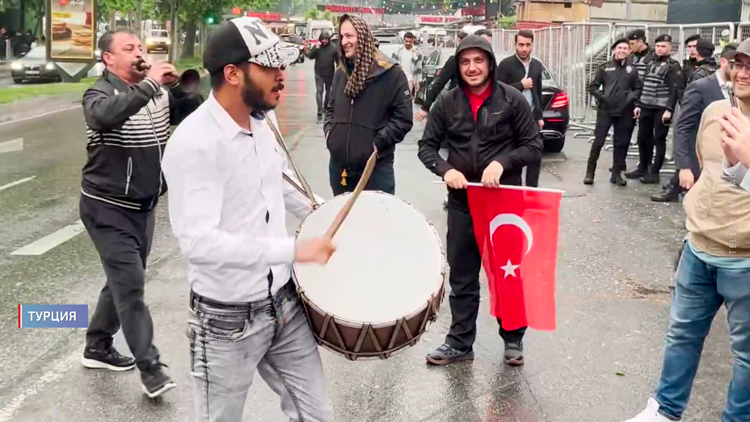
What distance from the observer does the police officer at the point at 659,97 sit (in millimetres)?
10820

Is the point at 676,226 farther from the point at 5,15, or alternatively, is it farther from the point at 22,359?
the point at 5,15

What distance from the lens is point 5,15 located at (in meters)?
53.0

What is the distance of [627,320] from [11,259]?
5.06 metres

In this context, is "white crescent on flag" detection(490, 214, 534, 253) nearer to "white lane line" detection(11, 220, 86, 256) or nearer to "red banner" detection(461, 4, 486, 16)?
"white lane line" detection(11, 220, 86, 256)

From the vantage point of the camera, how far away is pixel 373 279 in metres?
3.42

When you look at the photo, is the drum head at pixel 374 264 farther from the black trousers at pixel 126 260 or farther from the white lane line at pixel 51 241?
the white lane line at pixel 51 241

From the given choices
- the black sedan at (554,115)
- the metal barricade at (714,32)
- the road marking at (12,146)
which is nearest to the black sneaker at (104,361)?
the black sedan at (554,115)

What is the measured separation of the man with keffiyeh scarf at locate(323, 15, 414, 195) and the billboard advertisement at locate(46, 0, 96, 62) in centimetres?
2167

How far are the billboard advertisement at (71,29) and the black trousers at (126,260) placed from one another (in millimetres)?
22839

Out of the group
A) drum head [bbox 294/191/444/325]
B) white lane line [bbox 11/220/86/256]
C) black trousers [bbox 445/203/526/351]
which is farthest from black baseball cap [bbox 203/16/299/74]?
white lane line [bbox 11/220/86/256]

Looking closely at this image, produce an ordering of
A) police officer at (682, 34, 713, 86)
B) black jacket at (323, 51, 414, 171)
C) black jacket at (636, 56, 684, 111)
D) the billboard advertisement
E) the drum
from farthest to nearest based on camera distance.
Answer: the billboard advertisement < black jacket at (636, 56, 684, 111) < police officer at (682, 34, 713, 86) < black jacket at (323, 51, 414, 171) < the drum

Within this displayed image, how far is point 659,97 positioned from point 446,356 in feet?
22.3

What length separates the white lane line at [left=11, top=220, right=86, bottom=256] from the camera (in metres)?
7.76

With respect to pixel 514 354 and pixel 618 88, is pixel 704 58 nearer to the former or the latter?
pixel 618 88
